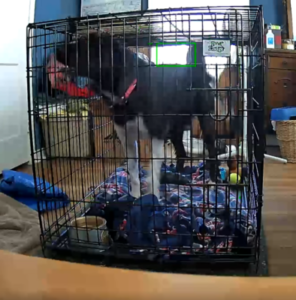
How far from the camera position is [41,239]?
149 cm

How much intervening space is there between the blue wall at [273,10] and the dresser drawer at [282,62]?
1.82 feet

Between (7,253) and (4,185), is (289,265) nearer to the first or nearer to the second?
(7,253)

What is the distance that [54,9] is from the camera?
12.6 feet

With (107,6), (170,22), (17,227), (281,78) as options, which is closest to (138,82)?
(170,22)

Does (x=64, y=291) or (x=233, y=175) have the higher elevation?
(x=64, y=291)

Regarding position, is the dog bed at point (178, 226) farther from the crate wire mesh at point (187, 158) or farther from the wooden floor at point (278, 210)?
the wooden floor at point (278, 210)

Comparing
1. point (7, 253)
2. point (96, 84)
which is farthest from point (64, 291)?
point (96, 84)

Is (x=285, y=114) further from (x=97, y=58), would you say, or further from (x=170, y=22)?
(x=170, y=22)

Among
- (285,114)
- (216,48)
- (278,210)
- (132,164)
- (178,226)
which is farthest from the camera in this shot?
(285,114)

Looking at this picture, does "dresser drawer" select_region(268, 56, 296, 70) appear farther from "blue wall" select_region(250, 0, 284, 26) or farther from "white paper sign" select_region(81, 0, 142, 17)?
"white paper sign" select_region(81, 0, 142, 17)

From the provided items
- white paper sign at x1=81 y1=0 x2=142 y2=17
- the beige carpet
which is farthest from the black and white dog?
white paper sign at x1=81 y1=0 x2=142 y2=17

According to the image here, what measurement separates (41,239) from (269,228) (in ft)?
3.16

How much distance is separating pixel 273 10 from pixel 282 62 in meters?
0.67

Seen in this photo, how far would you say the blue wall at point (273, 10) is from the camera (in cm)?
399
